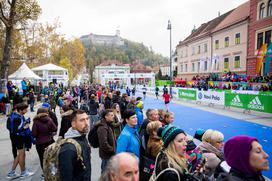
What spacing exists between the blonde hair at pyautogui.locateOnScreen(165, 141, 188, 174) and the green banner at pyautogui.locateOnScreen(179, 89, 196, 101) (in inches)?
759

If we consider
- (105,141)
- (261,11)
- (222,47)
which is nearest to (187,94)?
(261,11)

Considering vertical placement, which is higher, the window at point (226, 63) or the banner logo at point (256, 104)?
the window at point (226, 63)

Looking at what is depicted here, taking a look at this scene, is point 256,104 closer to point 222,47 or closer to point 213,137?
point 213,137

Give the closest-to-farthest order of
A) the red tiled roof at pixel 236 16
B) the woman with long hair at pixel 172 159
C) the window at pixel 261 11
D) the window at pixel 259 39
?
the woman with long hair at pixel 172 159 < the window at pixel 261 11 < the window at pixel 259 39 < the red tiled roof at pixel 236 16

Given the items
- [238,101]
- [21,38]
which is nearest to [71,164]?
[238,101]

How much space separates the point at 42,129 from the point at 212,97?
16.1 meters

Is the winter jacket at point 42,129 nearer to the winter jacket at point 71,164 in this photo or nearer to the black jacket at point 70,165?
the winter jacket at point 71,164

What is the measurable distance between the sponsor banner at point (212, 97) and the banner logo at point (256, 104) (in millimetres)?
2910

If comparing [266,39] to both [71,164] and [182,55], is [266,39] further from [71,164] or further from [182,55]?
[71,164]

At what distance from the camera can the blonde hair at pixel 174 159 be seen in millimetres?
2209

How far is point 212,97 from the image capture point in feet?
59.1

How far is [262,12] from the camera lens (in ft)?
85.4

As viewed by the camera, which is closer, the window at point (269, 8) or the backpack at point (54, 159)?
the backpack at point (54, 159)

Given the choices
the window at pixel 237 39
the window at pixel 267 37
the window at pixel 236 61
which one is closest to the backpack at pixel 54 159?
the window at pixel 267 37
